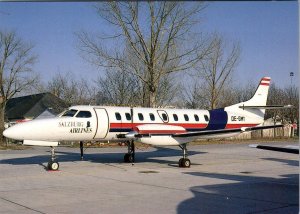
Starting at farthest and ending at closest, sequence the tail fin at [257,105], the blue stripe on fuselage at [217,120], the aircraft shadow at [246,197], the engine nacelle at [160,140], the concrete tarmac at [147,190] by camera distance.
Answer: the tail fin at [257,105] < the blue stripe on fuselage at [217,120] < the engine nacelle at [160,140] < the concrete tarmac at [147,190] < the aircraft shadow at [246,197]

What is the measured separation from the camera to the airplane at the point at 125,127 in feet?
54.7

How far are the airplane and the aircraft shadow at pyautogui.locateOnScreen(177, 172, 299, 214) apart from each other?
487cm

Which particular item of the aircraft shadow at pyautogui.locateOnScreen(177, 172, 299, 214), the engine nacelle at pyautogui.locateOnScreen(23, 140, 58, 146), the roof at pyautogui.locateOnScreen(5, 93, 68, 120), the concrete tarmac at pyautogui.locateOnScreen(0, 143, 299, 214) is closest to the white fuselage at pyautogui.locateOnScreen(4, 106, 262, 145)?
the engine nacelle at pyautogui.locateOnScreen(23, 140, 58, 146)

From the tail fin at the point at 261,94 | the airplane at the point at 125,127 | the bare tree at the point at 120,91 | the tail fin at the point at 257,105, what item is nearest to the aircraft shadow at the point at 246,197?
the airplane at the point at 125,127

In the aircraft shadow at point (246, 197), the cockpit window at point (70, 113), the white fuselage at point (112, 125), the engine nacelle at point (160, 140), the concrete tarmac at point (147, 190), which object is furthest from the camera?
the engine nacelle at point (160, 140)

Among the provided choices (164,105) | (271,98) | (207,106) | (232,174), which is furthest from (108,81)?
(232,174)

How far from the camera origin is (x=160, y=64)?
4000cm

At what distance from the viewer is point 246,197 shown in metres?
10.4

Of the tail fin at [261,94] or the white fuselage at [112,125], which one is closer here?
the white fuselage at [112,125]

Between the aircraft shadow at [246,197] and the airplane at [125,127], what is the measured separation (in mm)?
4873

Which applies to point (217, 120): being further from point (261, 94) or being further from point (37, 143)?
point (37, 143)

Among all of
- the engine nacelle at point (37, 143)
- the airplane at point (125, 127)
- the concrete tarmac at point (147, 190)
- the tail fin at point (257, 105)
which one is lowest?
the concrete tarmac at point (147, 190)

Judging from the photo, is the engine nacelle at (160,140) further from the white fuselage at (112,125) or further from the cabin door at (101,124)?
the cabin door at (101,124)

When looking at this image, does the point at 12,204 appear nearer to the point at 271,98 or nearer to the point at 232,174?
the point at 232,174
